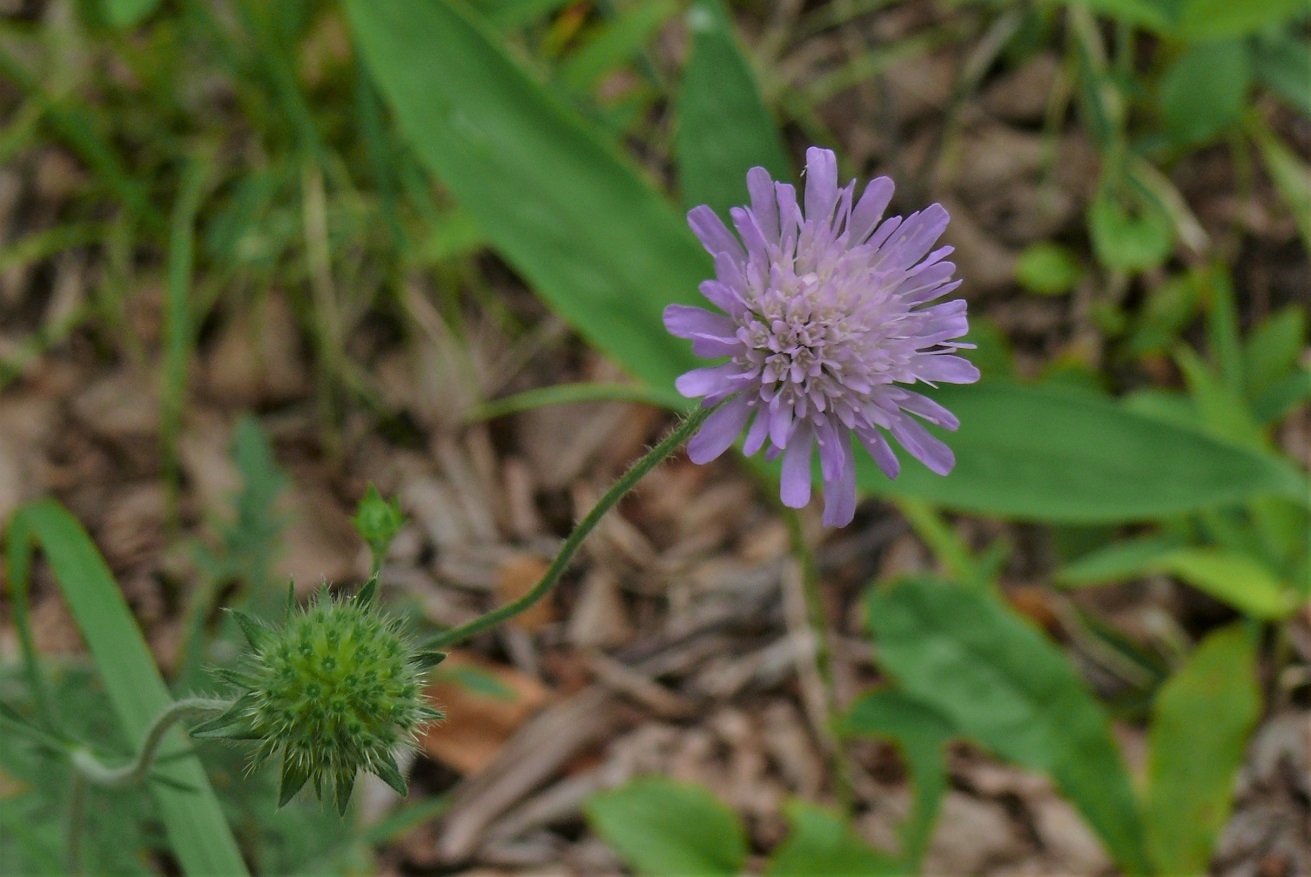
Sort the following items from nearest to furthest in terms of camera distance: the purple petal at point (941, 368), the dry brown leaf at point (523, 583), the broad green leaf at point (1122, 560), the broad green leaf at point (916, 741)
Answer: the purple petal at point (941, 368), the broad green leaf at point (916, 741), the broad green leaf at point (1122, 560), the dry brown leaf at point (523, 583)

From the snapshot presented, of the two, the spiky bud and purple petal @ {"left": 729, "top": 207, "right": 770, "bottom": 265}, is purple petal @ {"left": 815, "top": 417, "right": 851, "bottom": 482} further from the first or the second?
the spiky bud

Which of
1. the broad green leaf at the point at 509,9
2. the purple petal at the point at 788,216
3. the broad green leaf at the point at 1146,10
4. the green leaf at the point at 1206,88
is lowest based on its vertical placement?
the purple petal at the point at 788,216

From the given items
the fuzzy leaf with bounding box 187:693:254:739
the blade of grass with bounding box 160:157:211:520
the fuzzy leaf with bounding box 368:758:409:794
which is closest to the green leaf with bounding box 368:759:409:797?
the fuzzy leaf with bounding box 368:758:409:794

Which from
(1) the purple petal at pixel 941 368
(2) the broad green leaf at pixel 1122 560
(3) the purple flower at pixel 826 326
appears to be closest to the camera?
(3) the purple flower at pixel 826 326

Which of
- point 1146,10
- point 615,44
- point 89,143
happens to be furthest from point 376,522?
point 1146,10

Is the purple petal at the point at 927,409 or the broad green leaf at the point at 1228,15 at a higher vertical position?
the broad green leaf at the point at 1228,15

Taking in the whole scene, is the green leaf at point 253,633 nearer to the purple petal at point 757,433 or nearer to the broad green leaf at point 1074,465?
the purple petal at point 757,433

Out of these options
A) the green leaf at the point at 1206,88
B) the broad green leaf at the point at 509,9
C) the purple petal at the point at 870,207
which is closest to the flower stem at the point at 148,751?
the purple petal at the point at 870,207
